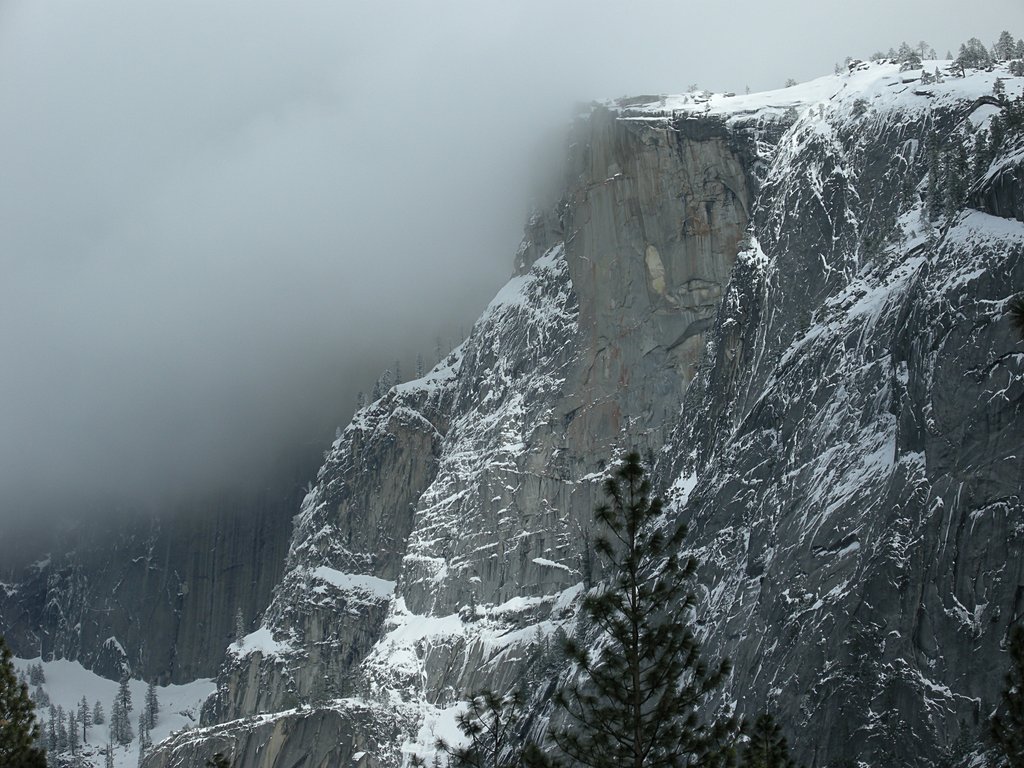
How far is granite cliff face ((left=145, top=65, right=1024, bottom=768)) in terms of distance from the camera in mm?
108938

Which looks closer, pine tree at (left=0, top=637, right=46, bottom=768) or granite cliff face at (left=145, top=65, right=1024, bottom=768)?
pine tree at (left=0, top=637, right=46, bottom=768)

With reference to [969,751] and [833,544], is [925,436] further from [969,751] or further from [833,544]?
[969,751]

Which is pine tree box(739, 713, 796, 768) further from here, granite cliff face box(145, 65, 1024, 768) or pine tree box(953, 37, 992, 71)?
pine tree box(953, 37, 992, 71)

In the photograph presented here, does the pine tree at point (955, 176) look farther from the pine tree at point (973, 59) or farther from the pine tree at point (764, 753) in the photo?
the pine tree at point (764, 753)

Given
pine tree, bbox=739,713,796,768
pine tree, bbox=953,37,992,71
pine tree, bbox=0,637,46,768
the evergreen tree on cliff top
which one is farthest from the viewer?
pine tree, bbox=953,37,992,71

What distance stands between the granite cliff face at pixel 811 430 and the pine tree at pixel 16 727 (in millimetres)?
60150

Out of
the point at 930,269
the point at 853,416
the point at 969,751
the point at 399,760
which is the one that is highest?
the point at 930,269

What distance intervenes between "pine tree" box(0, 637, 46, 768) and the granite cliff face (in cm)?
6015

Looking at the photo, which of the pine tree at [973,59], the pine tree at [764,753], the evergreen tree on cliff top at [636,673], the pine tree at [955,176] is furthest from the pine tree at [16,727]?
the pine tree at [973,59]

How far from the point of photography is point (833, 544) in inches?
4779

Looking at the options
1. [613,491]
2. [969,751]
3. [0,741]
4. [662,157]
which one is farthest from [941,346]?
[662,157]

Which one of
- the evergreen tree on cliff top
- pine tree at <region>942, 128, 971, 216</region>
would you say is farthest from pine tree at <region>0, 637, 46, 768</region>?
pine tree at <region>942, 128, 971, 216</region>

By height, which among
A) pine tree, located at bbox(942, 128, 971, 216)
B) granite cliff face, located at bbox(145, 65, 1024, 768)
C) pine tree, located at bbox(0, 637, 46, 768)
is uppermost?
pine tree, located at bbox(942, 128, 971, 216)

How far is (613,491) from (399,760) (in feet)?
460
